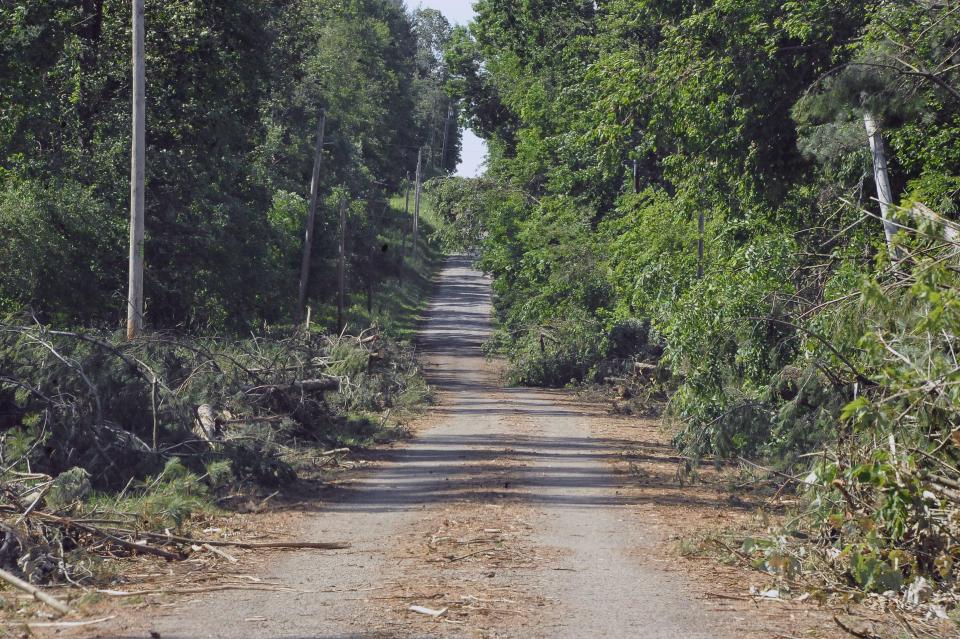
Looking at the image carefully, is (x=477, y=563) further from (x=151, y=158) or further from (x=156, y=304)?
(x=156, y=304)

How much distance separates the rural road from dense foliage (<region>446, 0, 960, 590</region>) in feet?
5.70

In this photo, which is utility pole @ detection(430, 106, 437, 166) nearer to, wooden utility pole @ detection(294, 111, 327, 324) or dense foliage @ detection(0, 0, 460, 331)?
wooden utility pole @ detection(294, 111, 327, 324)

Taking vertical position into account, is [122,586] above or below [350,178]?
below

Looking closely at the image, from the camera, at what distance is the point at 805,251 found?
14.6m

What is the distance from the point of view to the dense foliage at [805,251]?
7.55 metres

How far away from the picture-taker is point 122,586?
7.42 m

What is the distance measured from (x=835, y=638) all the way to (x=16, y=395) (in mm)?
8898

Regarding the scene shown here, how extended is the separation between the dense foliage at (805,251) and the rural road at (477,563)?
68.3 inches

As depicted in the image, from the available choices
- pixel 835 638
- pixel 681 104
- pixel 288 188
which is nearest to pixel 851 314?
pixel 835 638

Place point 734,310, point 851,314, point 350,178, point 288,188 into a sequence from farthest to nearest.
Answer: point 350,178 < point 288,188 < point 734,310 < point 851,314

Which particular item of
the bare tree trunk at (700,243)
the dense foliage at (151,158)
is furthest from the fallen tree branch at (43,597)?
the bare tree trunk at (700,243)

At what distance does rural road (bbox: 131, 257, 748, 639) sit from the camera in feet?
21.7

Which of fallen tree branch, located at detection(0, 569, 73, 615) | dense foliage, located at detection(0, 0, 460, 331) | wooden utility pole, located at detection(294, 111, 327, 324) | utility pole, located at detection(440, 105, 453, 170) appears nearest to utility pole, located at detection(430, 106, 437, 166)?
utility pole, located at detection(440, 105, 453, 170)

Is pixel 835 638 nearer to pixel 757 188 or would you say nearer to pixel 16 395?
pixel 16 395
